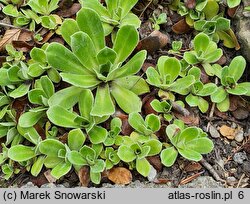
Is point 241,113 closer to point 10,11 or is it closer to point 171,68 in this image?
point 171,68

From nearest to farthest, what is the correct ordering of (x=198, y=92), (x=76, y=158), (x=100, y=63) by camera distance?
(x=76, y=158) → (x=100, y=63) → (x=198, y=92)

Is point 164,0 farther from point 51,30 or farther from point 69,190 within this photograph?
point 69,190

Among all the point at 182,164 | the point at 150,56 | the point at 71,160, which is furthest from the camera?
the point at 150,56

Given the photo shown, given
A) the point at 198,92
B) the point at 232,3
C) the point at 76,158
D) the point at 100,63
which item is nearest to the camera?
the point at 76,158

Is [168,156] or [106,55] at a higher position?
[106,55]

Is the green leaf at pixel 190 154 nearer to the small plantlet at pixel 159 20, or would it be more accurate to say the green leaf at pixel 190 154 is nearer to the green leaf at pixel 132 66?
the green leaf at pixel 132 66

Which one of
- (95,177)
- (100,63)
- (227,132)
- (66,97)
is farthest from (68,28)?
(227,132)

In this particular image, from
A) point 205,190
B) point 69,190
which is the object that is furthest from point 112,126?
point 205,190
